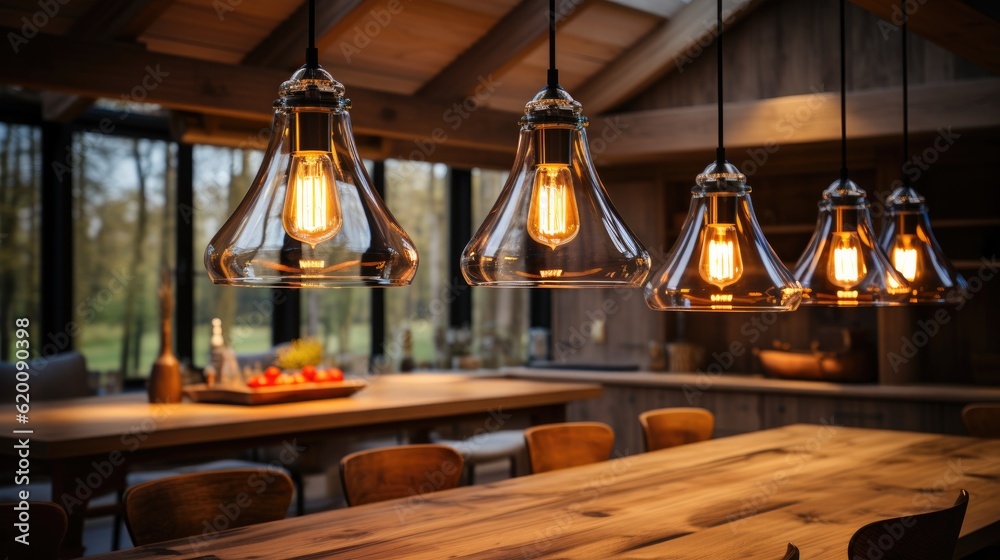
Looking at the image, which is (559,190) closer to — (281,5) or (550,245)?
(550,245)

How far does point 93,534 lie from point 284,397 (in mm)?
1855

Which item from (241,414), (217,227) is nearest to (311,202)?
(241,414)

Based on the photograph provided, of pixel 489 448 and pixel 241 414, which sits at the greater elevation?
pixel 241 414

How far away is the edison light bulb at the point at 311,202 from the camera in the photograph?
59.4 inches

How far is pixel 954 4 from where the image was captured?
300 centimetres

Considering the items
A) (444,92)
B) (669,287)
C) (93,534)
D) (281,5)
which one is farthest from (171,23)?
(669,287)

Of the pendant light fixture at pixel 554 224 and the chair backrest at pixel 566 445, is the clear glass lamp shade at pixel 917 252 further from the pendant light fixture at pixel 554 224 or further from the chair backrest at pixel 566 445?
the pendant light fixture at pixel 554 224

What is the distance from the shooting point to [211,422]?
133 inches

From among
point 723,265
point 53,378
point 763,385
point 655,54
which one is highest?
point 655,54

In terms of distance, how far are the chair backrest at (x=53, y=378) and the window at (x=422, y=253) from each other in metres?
2.13

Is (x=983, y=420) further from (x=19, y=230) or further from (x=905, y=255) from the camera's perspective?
(x=19, y=230)

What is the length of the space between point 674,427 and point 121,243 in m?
3.39

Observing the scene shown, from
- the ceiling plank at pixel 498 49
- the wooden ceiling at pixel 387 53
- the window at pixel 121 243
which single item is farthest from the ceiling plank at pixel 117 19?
the ceiling plank at pixel 498 49
